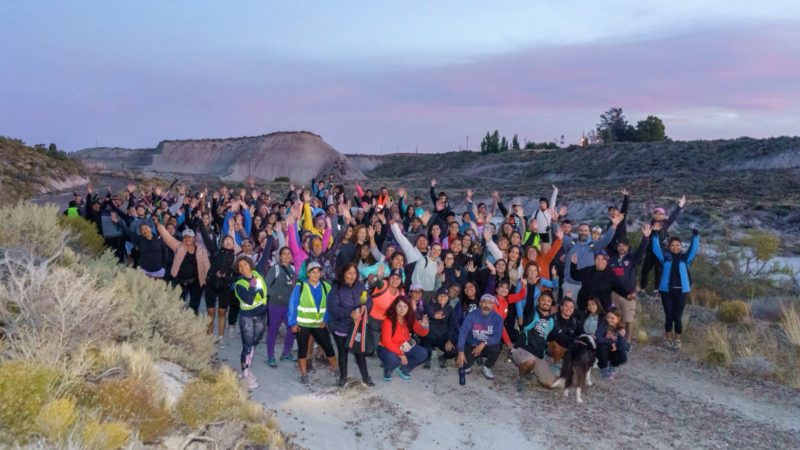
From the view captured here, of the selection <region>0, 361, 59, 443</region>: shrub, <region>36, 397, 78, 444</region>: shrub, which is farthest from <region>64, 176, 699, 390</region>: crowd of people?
<region>36, 397, 78, 444</region>: shrub

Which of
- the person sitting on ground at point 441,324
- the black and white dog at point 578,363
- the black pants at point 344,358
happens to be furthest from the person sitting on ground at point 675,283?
the black pants at point 344,358

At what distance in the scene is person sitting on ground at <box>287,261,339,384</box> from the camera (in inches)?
294

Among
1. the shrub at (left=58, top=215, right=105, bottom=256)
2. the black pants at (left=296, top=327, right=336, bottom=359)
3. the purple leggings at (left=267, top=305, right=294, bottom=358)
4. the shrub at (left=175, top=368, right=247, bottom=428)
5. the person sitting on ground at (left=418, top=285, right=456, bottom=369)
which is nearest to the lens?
the shrub at (left=175, top=368, right=247, bottom=428)

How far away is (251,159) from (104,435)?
78.3m

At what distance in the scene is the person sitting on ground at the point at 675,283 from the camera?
9180 mm

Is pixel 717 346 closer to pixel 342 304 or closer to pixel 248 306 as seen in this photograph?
pixel 342 304

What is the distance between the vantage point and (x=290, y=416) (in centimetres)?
673

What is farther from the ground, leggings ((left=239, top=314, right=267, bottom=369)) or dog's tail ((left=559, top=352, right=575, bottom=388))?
leggings ((left=239, top=314, right=267, bottom=369))

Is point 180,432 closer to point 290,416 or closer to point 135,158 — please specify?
point 290,416

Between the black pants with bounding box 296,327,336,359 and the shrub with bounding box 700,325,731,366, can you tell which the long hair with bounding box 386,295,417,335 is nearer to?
the black pants with bounding box 296,327,336,359

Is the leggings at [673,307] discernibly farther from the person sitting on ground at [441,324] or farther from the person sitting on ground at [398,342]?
the person sitting on ground at [398,342]

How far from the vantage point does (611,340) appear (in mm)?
7910

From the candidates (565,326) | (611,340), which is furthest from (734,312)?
(565,326)

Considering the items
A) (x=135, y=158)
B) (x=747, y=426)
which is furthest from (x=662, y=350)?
(x=135, y=158)
